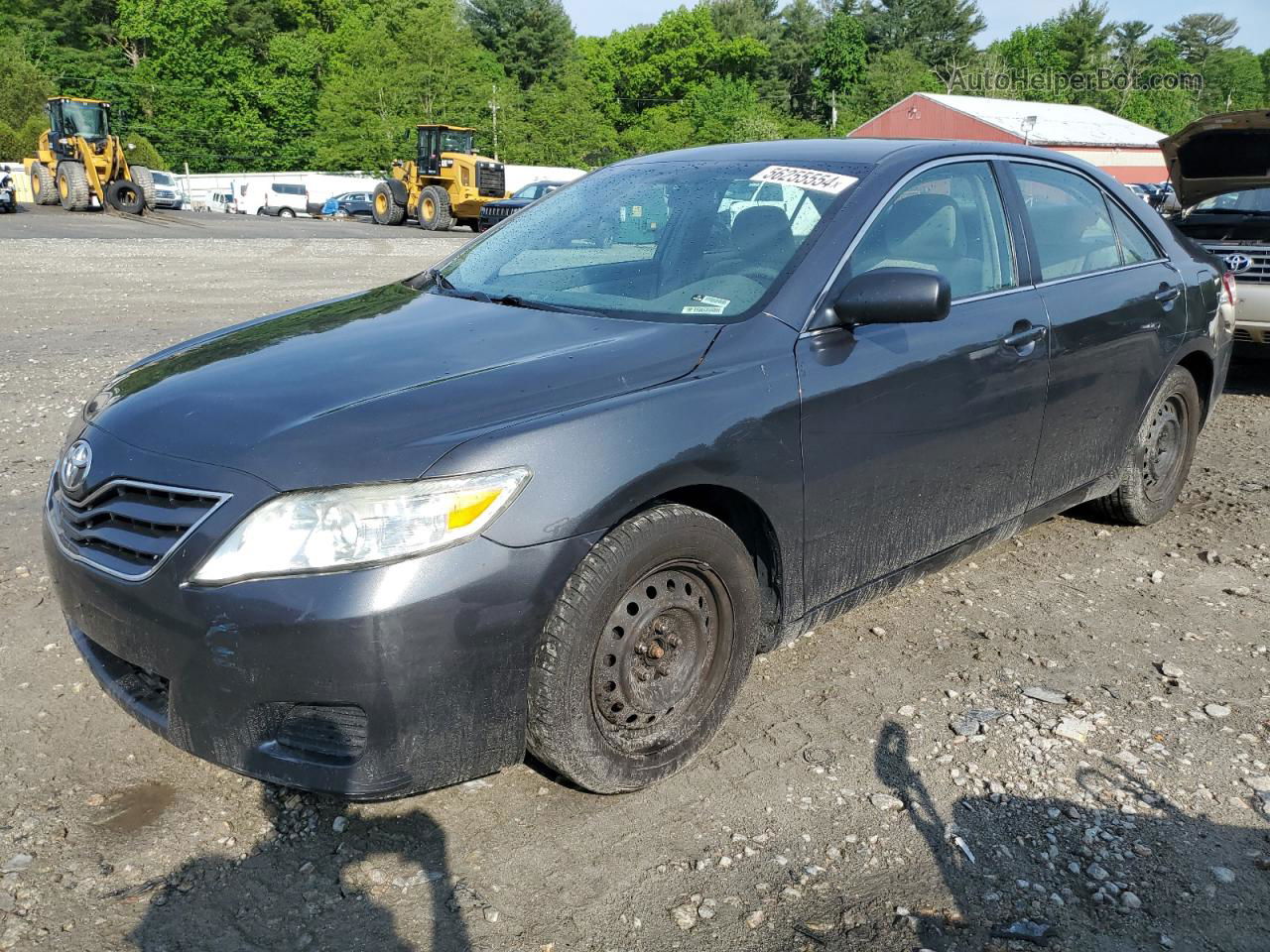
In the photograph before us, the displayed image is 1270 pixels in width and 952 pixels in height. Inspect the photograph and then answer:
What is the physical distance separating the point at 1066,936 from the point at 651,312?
188cm

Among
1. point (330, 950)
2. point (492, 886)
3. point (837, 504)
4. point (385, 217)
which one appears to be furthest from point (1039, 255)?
point (385, 217)

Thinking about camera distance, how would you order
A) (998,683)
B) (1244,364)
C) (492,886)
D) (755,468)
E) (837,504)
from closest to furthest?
(492,886) → (755,468) → (837,504) → (998,683) → (1244,364)

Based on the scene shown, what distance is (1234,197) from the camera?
29.6 ft

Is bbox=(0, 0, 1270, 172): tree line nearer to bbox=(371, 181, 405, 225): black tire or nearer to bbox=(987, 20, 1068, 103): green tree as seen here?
bbox=(987, 20, 1068, 103): green tree

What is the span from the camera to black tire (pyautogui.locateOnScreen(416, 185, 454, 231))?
3272cm

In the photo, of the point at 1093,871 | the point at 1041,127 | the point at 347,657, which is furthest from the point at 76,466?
the point at 1041,127

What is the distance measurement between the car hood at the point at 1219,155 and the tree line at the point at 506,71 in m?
50.3

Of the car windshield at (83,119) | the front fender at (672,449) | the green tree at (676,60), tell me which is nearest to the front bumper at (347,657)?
the front fender at (672,449)

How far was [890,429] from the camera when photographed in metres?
3.28

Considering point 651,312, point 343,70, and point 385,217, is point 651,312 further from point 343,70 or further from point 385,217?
point 343,70

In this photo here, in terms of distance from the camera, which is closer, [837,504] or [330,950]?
[330,950]

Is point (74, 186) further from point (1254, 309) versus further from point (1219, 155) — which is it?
point (1254, 309)

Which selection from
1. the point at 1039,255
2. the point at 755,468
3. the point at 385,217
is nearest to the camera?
the point at 755,468

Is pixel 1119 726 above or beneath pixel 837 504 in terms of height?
beneath
